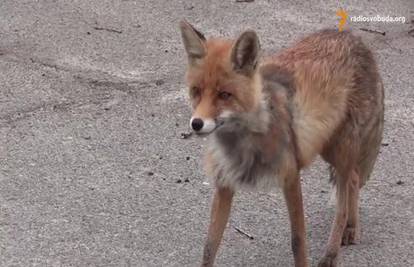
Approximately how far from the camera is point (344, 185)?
560cm

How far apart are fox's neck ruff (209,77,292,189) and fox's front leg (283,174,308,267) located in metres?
0.12

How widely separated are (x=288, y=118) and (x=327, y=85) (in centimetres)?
47

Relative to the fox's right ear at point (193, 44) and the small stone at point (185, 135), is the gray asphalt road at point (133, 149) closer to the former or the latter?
the small stone at point (185, 135)

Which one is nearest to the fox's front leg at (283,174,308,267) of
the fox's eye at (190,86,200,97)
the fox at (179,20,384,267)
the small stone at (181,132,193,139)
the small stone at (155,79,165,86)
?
the fox at (179,20,384,267)

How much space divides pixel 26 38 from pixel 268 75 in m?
4.51

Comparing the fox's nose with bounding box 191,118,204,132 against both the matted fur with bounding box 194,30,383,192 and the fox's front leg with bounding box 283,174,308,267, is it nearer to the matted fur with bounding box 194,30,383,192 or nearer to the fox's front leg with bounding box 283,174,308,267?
the matted fur with bounding box 194,30,383,192

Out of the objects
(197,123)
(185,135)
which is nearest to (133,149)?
(185,135)

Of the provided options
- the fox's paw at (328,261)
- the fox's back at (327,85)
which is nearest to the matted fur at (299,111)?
the fox's back at (327,85)

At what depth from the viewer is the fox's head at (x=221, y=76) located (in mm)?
4707

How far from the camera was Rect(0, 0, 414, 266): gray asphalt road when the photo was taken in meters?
Result: 5.62

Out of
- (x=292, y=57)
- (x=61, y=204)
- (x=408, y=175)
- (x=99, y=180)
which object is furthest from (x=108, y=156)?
(x=408, y=175)

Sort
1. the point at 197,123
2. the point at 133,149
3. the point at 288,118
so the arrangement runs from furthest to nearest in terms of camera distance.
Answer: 1. the point at 133,149
2. the point at 288,118
3. the point at 197,123

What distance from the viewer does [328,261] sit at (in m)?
5.44

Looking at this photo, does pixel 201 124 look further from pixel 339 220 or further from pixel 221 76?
pixel 339 220
